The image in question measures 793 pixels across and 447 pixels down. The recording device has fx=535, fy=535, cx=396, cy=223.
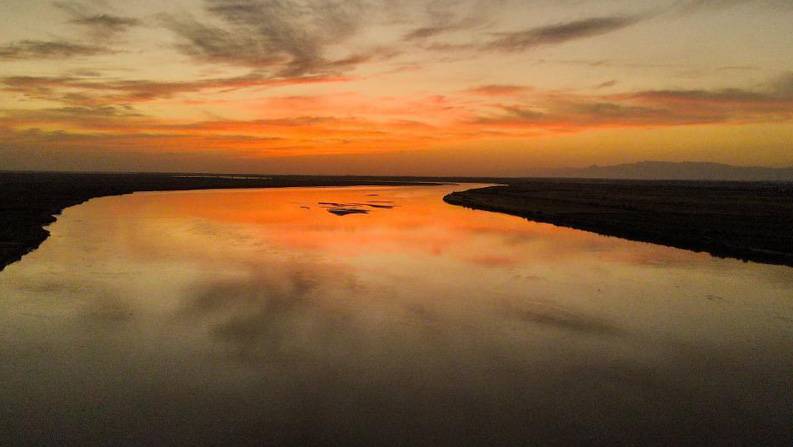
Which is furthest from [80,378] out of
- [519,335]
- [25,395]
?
[519,335]

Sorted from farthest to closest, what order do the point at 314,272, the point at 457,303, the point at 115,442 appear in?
the point at 314,272 → the point at 457,303 → the point at 115,442

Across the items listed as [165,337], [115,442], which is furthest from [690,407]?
[165,337]

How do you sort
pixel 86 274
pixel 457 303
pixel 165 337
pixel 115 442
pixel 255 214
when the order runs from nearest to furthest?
pixel 115 442 < pixel 165 337 < pixel 457 303 < pixel 86 274 < pixel 255 214

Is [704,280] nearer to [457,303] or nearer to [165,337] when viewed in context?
[457,303]

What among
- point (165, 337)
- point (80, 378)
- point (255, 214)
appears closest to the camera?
point (80, 378)

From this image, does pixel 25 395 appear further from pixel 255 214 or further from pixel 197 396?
pixel 255 214

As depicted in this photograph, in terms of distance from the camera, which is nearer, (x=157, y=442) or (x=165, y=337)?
(x=157, y=442)
